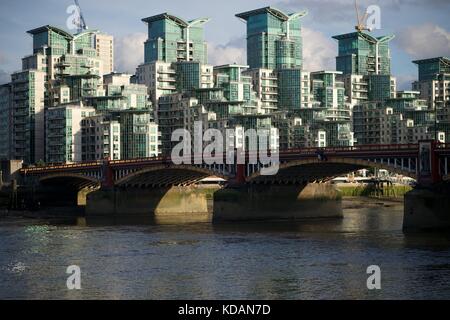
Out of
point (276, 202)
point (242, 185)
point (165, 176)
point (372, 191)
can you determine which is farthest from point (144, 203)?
point (372, 191)

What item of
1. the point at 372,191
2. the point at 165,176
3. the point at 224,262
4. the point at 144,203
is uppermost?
the point at 165,176

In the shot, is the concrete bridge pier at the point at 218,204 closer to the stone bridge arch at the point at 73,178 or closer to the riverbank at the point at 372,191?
the stone bridge arch at the point at 73,178

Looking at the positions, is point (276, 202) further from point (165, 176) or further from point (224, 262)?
point (224, 262)

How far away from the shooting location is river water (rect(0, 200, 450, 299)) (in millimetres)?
53906

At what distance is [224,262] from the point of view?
66438 millimetres

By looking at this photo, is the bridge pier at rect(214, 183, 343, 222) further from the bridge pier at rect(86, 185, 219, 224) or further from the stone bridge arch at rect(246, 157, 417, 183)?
the bridge pier at rect(86, 185, 219, 224)

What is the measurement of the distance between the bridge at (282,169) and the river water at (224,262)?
22.7ft

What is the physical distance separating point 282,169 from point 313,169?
4.19 m

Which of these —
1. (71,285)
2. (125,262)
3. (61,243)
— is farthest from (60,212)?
(71,285)

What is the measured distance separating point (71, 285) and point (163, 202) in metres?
68.0

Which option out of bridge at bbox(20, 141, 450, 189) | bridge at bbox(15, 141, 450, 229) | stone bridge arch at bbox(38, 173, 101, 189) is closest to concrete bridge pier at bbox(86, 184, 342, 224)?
bridge at bbox(15, 141, 450, 229)

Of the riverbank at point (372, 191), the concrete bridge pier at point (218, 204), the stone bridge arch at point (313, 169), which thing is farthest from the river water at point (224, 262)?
the riverbank at point (372, 191)

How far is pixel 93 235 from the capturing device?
89312mm
